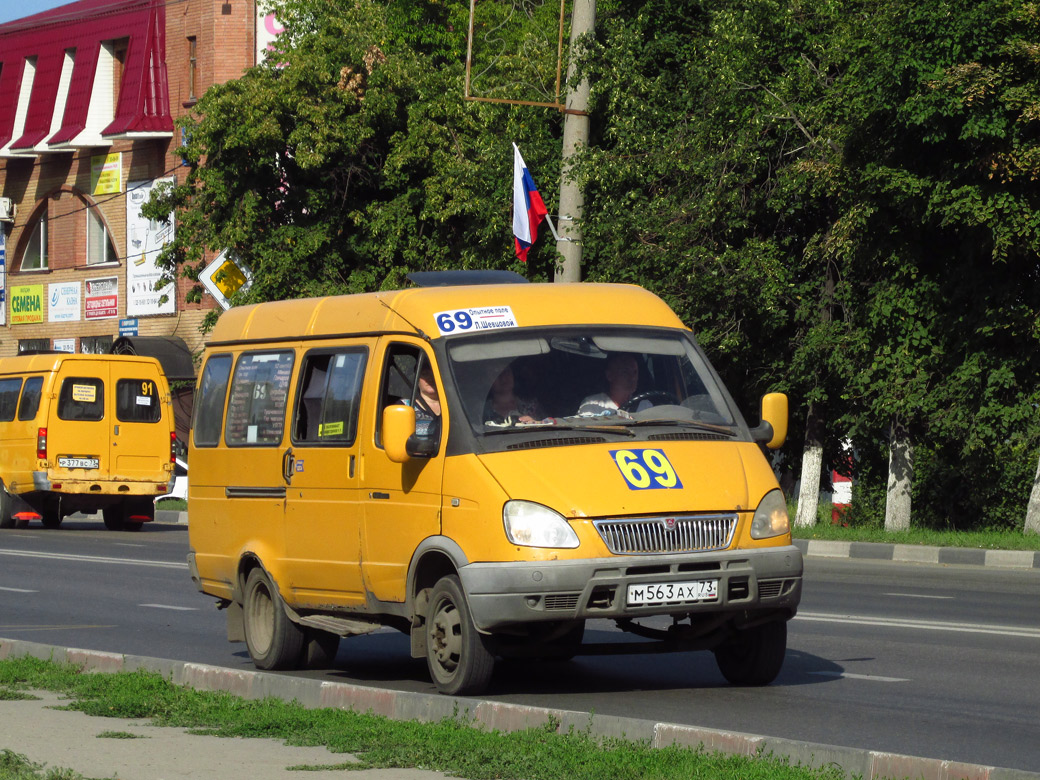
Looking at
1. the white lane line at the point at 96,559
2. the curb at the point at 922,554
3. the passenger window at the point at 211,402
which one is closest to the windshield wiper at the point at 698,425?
the passenger window at the point at 211,402

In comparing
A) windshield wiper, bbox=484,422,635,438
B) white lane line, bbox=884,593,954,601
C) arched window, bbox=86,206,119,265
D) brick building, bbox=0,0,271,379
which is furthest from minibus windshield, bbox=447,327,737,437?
arched window, bbox=86,206,119,265

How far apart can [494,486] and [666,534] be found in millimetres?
863

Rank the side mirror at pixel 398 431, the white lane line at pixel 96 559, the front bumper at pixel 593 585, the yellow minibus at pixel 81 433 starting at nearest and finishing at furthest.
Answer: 1. the front bumper at pixel 593 585
2. the side mirror at pixel 398 431
3. the white lane line at pixel 96 559
4. the yellow minibus at pixel 81 433

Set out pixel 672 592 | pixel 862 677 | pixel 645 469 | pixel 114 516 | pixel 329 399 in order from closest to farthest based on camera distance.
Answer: pixel 672 592
pixel 645 469
pixel 862 677
pixel 329 399
pixel 114 516

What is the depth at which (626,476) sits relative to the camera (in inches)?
324

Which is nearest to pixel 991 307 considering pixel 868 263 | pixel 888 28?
pixel 868 263

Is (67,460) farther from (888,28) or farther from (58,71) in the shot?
(58,71)

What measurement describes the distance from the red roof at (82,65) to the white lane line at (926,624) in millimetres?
34707

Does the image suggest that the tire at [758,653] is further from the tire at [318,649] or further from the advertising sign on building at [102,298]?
the advertising sign on building at [102,298]

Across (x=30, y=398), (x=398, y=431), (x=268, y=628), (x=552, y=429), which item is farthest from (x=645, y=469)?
(x=30, y=398)

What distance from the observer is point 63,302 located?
162 feet

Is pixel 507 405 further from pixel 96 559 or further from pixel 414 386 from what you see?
pixel 96 559

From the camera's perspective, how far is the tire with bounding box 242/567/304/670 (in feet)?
32.9

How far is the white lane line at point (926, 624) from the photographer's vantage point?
11.6 m
